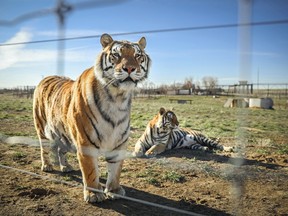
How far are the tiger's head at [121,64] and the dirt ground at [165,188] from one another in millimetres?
1286

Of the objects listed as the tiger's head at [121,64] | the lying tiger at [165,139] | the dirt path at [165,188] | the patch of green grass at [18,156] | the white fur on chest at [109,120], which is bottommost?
the dirt path at [165,188]

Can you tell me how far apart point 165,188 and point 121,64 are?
1688mm

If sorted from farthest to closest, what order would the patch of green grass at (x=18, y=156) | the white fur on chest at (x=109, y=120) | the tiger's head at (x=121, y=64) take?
the patch of green grass at (x=18, y=156) < the white fur on chest at (x=109, y=120) < the tiger's head at (x=121, y=64)

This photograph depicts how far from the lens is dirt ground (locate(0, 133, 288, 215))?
8.72 ft

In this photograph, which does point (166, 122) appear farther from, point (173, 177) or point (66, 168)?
point (66, 168)

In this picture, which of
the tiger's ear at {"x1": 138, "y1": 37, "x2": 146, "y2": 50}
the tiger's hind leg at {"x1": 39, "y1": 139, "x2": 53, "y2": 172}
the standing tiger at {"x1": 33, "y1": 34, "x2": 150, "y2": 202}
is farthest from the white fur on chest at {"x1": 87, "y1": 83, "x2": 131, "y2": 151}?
the tiger's hind leg at {"x1": 39, "y1": 139, "x2": 53, "y2": 172}

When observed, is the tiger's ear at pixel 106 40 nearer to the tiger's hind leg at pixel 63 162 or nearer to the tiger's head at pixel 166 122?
the tiger's hind leg at pixel 63 162

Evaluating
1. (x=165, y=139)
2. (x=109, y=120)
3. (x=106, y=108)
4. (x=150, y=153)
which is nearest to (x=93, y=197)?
(x=109, y=120)

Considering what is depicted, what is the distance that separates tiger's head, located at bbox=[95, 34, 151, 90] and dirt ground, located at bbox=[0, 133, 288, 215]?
1286 mm

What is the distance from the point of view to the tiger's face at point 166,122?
17.6 feet

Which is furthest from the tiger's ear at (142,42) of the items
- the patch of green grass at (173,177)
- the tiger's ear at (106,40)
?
the patch of green grass at (173,177)

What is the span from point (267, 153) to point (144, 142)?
238cm

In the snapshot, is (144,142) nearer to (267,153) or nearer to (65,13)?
(267,153)

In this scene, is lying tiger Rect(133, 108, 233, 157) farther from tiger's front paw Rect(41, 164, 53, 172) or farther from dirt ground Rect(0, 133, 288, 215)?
tiger's front paw Rect(41, 164, 53, 172)
